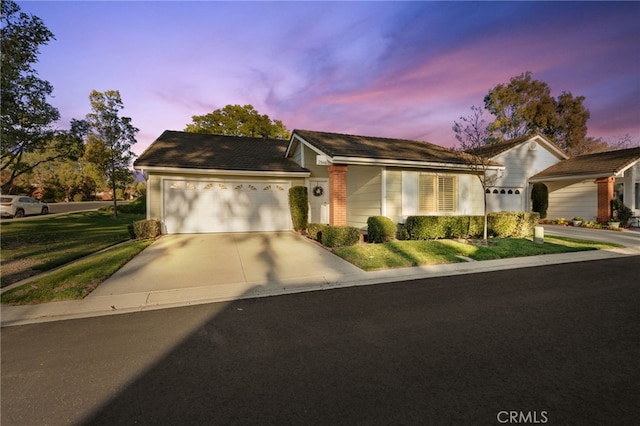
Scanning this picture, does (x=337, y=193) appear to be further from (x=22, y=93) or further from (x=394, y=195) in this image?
(x=22, y=93)

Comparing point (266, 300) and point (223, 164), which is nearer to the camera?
point (266, 300)

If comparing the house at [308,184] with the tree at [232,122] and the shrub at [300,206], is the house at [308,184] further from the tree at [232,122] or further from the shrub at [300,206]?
the tree at [232,122]

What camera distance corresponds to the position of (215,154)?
15.8 m

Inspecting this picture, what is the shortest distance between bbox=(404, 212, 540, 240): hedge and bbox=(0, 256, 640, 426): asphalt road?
607 centimetres

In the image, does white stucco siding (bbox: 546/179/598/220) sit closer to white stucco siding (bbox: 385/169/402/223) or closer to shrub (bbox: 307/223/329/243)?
white stucco siding (bbox: 385/169/402/223)

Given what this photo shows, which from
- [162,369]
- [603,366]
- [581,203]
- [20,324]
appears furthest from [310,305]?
[581,203]

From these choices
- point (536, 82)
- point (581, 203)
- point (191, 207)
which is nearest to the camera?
point (191, 207)

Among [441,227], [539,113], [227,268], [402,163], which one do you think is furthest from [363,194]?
[539,113]

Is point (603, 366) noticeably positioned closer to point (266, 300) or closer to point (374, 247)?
point (266, 300)

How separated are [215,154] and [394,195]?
9274 mm

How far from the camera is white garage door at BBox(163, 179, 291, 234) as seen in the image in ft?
44.6

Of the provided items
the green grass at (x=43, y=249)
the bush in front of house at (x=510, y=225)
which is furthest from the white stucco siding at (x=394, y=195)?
the green grass at (x=43, y=249)

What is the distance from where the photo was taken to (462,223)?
40.0 feet

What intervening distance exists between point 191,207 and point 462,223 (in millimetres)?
11538
